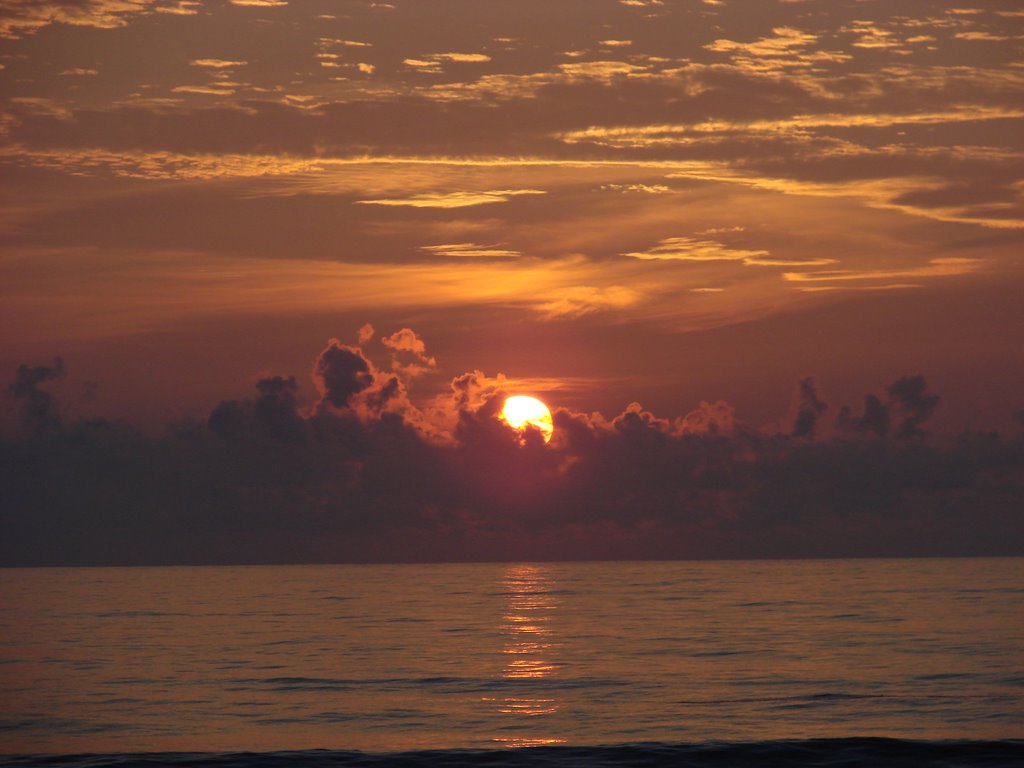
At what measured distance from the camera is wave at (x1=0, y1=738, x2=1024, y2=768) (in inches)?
1547

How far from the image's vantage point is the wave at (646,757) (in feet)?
129

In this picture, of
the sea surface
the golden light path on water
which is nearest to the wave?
the sea surface

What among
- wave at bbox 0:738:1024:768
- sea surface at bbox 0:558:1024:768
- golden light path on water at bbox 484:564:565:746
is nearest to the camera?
wave at bbox 0:738:1024:768

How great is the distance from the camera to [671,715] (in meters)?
49.5

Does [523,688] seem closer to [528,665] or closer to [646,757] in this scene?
[528,665]

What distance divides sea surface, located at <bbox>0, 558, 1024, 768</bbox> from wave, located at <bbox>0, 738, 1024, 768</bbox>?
0.14m

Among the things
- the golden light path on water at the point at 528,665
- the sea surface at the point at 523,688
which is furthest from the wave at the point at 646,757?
the golden light path on water at the point at 528,665

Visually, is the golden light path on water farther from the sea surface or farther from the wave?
the wave

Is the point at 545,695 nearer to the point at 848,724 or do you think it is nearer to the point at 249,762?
the point at 848,724

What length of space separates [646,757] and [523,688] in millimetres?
18737

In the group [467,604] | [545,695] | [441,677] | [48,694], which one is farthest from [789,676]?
[467,604]

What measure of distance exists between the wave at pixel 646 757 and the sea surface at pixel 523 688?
14 cm

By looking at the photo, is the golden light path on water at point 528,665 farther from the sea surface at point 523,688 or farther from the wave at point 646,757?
the wave at point 646,757

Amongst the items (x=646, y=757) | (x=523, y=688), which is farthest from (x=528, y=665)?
(x=646, y=757)
